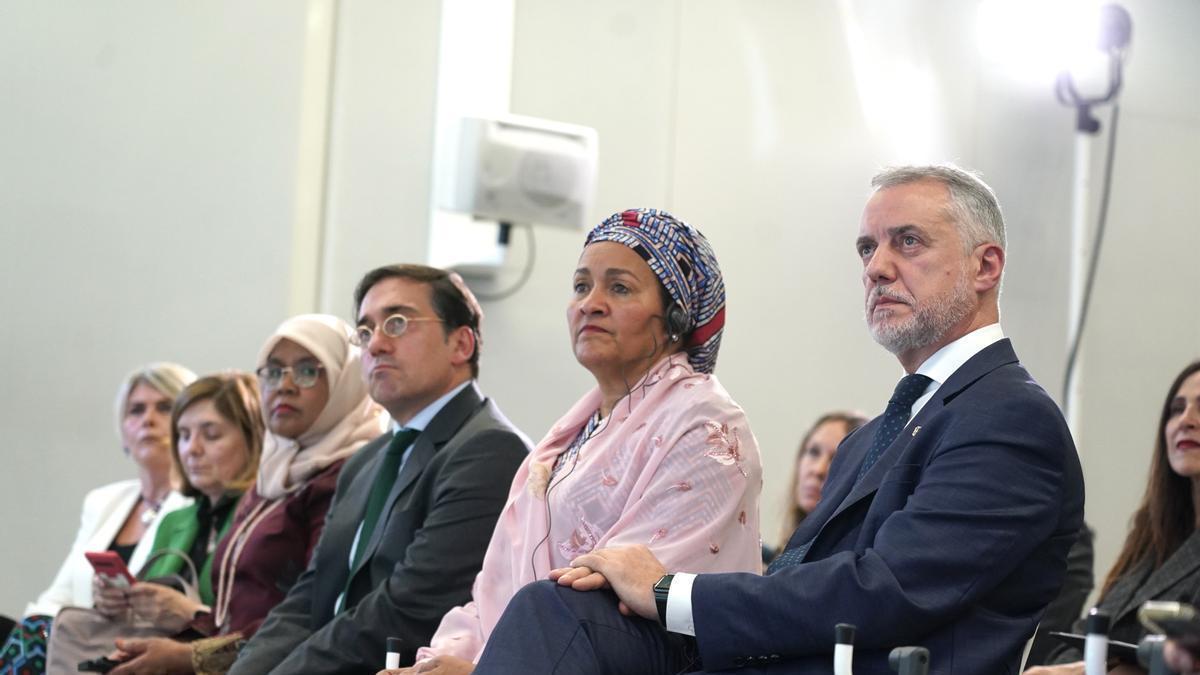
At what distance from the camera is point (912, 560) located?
2205 mm

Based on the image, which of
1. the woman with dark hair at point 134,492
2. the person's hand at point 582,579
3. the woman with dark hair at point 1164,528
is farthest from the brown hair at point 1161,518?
the woman with dark hair at point 134,492

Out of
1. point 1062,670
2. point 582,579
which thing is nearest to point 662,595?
point 582,579

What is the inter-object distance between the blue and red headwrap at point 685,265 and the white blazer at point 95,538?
2.32m

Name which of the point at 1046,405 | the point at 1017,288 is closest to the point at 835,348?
the point at 1017,288

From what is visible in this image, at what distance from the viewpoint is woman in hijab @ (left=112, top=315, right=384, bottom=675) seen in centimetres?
398

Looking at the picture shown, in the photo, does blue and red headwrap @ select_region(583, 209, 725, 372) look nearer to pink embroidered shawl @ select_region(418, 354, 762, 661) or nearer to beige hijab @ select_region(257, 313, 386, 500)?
pink embroidered shawl @ select_region(418, 354, 762, 661)

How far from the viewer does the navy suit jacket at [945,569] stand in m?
2.20

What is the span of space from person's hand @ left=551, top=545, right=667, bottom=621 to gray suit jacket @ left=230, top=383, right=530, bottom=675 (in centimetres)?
82

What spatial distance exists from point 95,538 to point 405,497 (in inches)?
83.8

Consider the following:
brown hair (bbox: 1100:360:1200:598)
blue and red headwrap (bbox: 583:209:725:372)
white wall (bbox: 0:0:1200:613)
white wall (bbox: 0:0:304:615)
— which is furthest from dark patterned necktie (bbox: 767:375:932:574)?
white wall (bbox: 0:0:304:615)

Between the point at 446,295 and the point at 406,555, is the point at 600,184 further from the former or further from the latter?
the point at 406,555

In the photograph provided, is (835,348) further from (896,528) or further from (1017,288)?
(896,528)

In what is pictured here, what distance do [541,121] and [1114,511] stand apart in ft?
9.86

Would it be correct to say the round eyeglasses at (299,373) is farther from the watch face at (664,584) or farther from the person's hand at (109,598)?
the watch face at (664,584)
